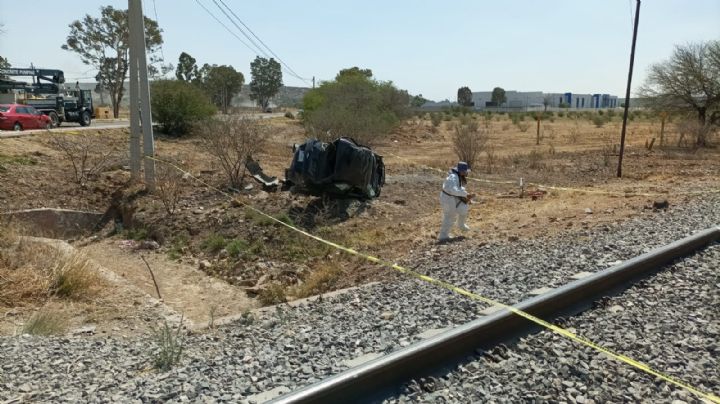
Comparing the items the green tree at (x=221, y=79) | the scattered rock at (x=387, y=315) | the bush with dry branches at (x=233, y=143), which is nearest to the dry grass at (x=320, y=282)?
the scattered rock at (x=387, y=315)

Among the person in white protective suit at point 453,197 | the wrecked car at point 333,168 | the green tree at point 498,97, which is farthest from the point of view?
the green tree at point 498,97

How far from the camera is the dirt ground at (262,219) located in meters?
9.27

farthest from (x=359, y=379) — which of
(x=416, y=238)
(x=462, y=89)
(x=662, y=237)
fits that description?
(x=462, y=89)

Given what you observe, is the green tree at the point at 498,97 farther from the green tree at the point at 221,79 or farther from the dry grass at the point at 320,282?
the dry grass at the point at 320,282

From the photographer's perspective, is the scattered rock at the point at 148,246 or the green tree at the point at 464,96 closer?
the scattered rock at the point at 148,246

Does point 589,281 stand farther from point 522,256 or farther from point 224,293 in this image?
point 224,293

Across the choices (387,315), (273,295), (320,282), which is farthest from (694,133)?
(387,315)

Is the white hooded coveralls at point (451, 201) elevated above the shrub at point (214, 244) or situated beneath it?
elevated above

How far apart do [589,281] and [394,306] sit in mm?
1836

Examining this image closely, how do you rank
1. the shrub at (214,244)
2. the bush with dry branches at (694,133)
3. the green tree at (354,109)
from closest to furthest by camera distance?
the shrub at (214,244) < the green tree at (354,109) < the bush with dry branches at (694,133)

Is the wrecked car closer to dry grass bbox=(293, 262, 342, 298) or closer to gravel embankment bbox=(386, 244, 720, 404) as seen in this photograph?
dry grass bbox=(293, 262, 342, 298)

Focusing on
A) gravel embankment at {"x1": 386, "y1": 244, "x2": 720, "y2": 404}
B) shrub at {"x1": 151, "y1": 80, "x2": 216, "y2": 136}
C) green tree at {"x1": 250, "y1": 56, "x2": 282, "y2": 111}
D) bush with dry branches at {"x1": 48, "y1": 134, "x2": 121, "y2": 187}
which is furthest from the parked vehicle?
green tree at {"x1": 250, "y1": 56, "x2": 282, "y2": 111}

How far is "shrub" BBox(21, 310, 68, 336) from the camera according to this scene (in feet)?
20.6

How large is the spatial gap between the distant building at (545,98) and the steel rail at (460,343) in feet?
470
